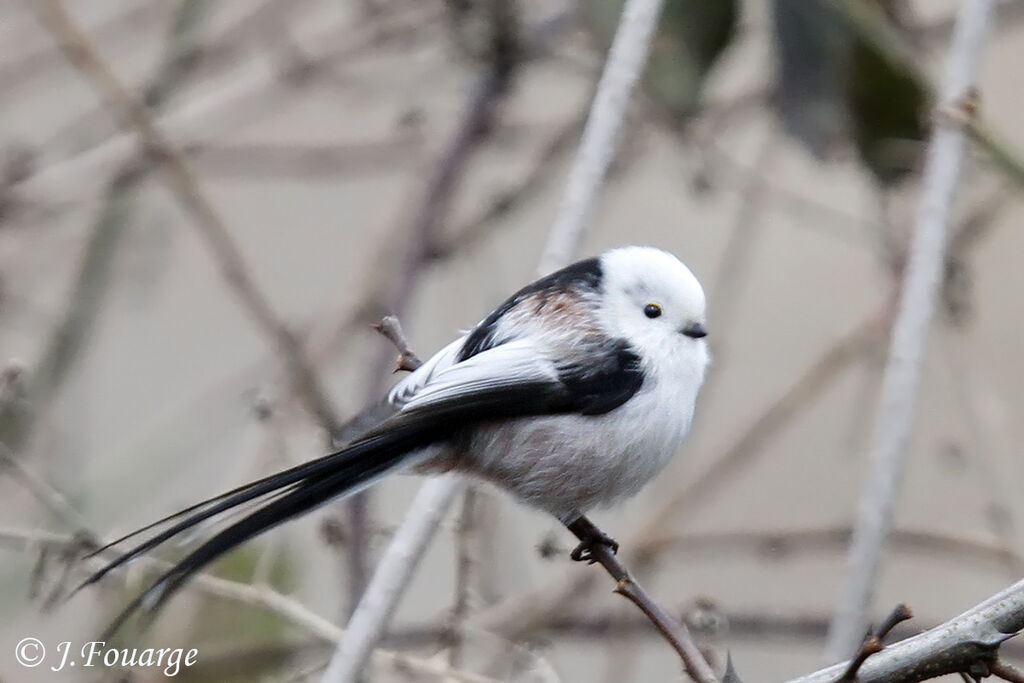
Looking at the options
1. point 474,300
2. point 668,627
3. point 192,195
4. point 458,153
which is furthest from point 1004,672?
point 474,300

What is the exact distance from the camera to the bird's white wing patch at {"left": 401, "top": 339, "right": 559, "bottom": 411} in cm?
125

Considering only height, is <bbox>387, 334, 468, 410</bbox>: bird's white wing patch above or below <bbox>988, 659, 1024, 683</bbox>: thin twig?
above

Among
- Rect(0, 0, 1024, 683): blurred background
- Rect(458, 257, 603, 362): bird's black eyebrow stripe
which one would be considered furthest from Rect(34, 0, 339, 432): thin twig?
Rect(458, 257, 603, 362): bird's black eyebrow stripe

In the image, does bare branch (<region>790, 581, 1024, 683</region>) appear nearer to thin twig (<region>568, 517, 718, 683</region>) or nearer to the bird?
thin twig (<region>568, 517, 718, 683</region>)

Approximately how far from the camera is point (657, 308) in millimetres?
1349

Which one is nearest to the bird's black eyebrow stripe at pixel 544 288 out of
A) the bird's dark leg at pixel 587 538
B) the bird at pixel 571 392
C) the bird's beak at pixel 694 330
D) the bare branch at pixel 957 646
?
the bird at pixel 571 392

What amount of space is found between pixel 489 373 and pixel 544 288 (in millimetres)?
125

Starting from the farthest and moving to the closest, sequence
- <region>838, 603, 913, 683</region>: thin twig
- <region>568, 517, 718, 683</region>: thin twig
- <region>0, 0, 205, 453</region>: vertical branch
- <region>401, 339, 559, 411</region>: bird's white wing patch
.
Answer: <region>0, 0, 205, 453</region>: vertical branch < <region>401, 339, 559, 411</region>: bird's white wing patch < <region>568, 517, 718, 683</region>: thin twig < <region>838, 603, 913, 683</region>: thin twig

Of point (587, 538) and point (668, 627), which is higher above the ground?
point (587, 538)

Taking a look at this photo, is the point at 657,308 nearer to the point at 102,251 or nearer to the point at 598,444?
the point at 598,444

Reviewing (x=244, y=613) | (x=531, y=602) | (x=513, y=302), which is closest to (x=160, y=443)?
(x=244, y=613)

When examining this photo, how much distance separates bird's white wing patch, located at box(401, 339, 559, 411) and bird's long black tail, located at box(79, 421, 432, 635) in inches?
1.6

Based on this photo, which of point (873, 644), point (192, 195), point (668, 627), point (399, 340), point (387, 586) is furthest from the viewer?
point (192, 195)

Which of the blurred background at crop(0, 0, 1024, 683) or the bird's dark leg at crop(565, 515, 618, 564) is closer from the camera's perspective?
the bird's dark leg at crop(565, 515, 618, 564)
